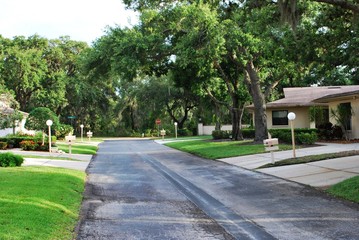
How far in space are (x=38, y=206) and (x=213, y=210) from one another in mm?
3360

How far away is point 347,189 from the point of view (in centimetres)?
922

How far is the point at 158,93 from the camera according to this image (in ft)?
191

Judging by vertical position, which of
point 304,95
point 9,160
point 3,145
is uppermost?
point 304,95

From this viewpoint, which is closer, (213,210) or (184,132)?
(213,210)

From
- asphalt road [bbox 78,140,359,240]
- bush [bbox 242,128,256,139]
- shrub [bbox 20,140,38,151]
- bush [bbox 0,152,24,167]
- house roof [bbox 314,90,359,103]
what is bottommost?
asphalt road [bbox 78,140,359,240]

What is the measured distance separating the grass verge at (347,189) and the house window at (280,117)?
2139 centimetres

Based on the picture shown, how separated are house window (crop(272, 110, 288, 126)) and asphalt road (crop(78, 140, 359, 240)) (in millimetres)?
19374

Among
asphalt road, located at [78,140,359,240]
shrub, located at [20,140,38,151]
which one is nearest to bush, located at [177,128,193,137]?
shrub, located at [20,140,38,151]

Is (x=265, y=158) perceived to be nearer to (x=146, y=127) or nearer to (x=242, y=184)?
(x=242, y=184)

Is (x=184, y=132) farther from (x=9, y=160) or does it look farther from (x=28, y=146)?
(x=9, y=160)

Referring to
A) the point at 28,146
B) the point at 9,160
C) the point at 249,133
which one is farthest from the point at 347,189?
the point at 249,133

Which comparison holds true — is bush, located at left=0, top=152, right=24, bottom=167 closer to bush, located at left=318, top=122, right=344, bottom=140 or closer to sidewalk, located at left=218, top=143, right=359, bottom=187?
sidewalk, located at left=218, top=143, right=359, bottom=187

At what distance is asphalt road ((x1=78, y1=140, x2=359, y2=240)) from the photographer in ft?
20.5

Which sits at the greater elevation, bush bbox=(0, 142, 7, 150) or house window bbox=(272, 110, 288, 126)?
house window bbox=(272, 110, 288, 126)
